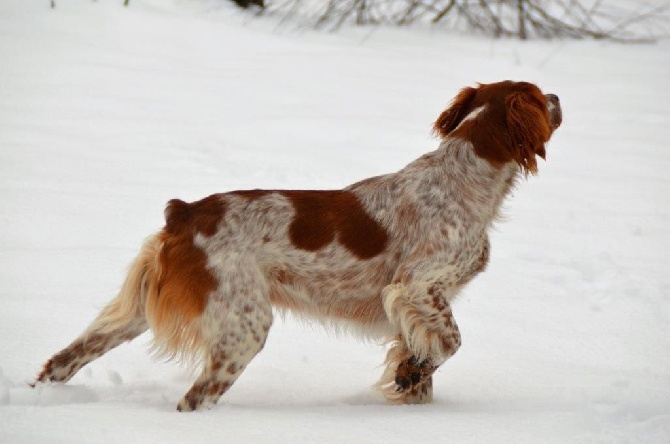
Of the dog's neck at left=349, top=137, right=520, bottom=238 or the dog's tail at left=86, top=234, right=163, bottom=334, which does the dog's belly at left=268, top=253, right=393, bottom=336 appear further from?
the dog's tail at left=86, top=234, right=163, bottom=334

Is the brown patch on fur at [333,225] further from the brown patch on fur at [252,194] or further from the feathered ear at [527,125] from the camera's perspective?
the feathered ear at [527,125]

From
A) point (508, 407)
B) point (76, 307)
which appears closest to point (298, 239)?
point (508, 407)

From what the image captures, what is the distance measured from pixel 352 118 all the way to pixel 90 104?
1975mm

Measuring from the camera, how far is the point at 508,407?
3.47m

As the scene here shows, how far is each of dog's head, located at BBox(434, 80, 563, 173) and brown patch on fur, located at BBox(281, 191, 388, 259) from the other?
547mm

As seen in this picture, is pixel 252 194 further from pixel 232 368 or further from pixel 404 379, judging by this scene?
pixel 404 379

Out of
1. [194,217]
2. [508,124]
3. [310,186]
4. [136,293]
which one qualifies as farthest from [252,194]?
[310,186]

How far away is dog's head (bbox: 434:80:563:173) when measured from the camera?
12.3 ft

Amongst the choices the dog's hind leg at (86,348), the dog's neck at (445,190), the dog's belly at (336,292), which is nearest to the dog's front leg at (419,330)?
the dog's belly at (336,292)

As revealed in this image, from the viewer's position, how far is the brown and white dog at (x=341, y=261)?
3402 mm

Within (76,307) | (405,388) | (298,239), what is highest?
(298,239)

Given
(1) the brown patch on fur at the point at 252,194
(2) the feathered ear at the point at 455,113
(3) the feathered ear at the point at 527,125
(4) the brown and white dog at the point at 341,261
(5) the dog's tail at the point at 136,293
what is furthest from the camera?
(2) the feathered ear at the point at 455,113

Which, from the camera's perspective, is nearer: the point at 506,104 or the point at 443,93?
the point at 506,104

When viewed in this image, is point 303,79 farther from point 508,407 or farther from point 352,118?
point 508,407
